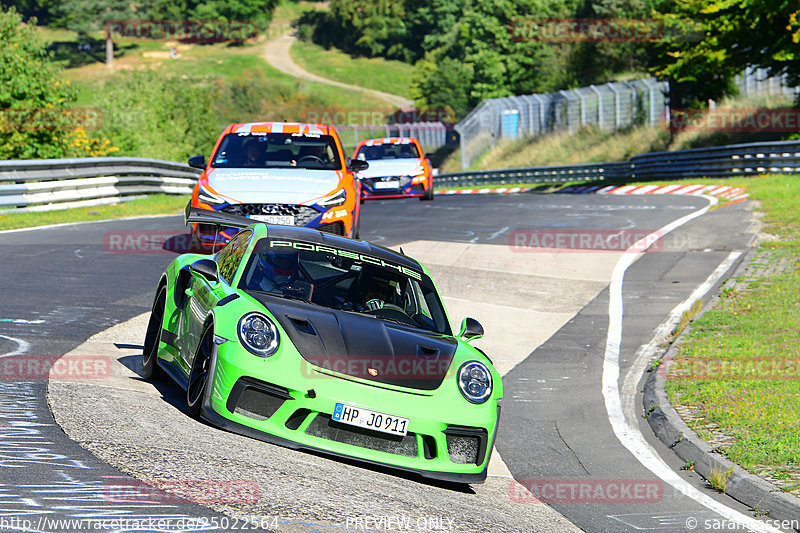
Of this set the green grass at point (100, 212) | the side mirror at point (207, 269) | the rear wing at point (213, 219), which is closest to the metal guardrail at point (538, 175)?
the green grass at point (100, 212)

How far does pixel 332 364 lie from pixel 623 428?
12.7 ft

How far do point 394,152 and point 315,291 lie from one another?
20.7m

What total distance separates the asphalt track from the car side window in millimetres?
1028

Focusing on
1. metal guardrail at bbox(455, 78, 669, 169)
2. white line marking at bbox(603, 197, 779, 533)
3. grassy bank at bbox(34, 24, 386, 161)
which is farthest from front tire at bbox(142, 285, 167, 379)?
metal guardrail at bbox(455, 78, 669, 169)

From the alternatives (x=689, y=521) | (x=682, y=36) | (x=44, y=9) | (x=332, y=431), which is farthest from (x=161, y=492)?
(x=44, y=9)

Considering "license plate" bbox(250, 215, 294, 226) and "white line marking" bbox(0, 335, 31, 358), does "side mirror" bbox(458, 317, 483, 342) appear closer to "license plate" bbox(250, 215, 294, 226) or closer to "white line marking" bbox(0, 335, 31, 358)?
→ "white line marking" bbox(0, 335, 31, 358)

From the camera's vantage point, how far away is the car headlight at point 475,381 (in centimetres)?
685

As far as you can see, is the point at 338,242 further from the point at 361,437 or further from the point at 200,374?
the point at 361,437

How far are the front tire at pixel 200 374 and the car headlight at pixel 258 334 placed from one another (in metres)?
0.24

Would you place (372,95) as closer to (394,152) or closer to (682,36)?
(682,36)

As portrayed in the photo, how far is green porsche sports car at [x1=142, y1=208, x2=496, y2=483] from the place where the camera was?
250 inches

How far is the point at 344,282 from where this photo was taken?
25.5ft

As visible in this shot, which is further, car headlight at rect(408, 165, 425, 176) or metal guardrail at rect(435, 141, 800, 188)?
metal guardrail at rect(435, 141, 800, 188)

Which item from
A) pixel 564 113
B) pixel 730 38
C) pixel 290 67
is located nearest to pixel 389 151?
pixel 730 38
